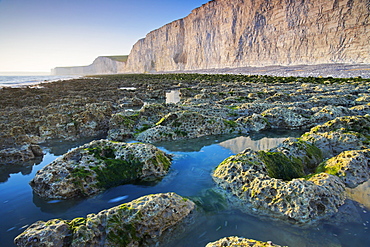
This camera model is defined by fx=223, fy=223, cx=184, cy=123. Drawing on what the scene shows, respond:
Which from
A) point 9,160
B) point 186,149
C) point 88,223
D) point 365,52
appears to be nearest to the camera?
point 88,223

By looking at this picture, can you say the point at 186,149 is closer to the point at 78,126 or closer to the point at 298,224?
the point at 298,224

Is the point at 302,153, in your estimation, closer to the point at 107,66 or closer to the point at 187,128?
the point at 187,128

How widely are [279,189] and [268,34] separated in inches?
1970

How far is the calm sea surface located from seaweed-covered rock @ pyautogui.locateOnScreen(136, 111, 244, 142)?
3.72 ft

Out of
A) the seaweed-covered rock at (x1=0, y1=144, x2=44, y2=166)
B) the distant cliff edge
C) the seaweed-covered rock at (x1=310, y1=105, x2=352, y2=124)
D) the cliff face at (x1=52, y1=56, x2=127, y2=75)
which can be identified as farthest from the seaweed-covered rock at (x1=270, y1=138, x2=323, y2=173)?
the cliff face at (x1=52, y1=56, x2=127, y2=75)

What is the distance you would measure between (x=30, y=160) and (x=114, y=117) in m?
2.64

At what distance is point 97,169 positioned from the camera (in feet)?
12.8

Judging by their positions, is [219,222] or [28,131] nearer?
[219,222]

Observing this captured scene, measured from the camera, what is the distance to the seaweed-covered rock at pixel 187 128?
20.9 ft

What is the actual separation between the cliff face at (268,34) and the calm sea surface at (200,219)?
3863 cm

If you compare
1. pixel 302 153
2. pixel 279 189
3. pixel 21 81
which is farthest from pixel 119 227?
pixel 21 81

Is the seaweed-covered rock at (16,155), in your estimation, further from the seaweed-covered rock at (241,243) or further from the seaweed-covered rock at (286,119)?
the seaweed-covered rock at (286,119)

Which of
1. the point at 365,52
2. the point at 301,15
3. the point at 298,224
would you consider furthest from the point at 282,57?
the point at 298,224

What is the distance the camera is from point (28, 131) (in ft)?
23.5
